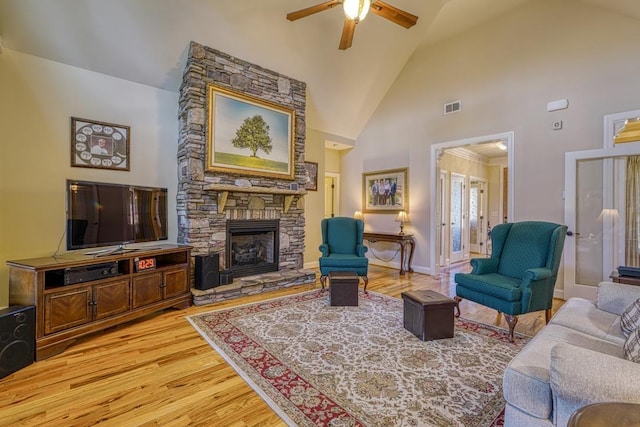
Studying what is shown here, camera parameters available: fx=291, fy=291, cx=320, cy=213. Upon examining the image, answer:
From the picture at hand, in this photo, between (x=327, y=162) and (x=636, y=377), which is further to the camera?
(x=327, y=162)

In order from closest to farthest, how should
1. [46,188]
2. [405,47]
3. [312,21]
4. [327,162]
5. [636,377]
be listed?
[636,377] → [46,188] → [312,21] → [405,47] → [327,162]

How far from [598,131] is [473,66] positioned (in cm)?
204

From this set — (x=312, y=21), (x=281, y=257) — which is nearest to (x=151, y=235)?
(x=281, y=257)

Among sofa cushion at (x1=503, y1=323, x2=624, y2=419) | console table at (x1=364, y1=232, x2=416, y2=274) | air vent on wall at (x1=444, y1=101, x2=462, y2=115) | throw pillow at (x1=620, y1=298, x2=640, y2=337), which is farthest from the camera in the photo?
console table at (x1=364, y1=232, x2=416, y2=274)

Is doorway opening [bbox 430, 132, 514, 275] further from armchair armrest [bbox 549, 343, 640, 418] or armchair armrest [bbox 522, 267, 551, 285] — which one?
armchair armrest [bbox 549, 343, 640, 418]

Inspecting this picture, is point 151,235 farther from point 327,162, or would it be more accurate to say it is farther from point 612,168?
point 612,168

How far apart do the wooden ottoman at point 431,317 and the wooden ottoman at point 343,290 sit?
904 mm

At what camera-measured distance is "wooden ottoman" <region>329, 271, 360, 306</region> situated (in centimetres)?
356

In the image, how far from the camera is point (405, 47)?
5.22 meters

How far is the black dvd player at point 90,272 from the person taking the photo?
260 centimetres

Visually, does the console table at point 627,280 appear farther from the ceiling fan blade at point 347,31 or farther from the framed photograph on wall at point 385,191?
the ceiling fan blade at point 347,31

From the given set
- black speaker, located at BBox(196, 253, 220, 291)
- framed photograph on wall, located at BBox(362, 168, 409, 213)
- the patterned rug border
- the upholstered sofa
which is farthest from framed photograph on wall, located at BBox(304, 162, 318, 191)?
the upholstered sofa

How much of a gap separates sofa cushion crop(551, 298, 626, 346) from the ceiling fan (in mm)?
2819

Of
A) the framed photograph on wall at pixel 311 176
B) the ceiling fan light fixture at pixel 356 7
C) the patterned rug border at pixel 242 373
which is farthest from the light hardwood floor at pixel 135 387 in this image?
the framed photograph on wall at pixel 311 176
